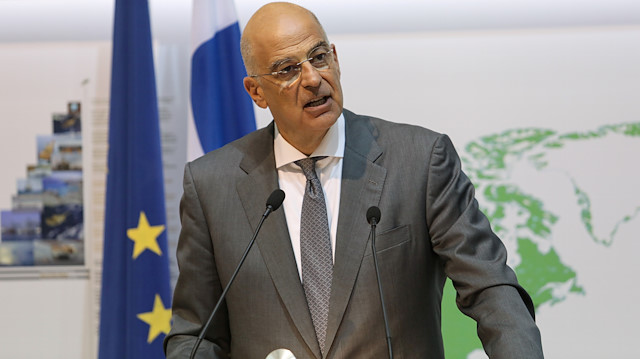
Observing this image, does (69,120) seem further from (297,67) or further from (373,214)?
(373,214)

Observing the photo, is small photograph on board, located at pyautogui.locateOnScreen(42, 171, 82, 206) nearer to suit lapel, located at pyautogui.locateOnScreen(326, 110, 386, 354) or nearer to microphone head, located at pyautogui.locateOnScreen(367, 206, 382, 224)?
suit lapel, located at pyautogui.locateOnScreen(326, 110, 386, 354)

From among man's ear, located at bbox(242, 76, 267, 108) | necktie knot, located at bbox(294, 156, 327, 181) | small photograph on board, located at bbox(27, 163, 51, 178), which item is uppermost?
man's ear, located at bbox(242, 76, 267, 108)

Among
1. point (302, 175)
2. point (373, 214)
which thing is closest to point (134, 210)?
point (302, 175)

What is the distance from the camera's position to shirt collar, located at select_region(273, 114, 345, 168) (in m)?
1.89

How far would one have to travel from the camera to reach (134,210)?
3.14m

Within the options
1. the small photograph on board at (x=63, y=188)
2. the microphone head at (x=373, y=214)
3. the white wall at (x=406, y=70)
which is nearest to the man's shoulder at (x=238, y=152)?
the microphone head at (x=373, y=214)

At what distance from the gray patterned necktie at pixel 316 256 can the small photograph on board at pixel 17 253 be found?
205 cm

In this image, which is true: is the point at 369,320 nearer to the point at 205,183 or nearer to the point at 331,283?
the point at 331,283

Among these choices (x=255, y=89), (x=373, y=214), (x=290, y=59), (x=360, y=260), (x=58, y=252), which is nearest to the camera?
(x=373, y=214)

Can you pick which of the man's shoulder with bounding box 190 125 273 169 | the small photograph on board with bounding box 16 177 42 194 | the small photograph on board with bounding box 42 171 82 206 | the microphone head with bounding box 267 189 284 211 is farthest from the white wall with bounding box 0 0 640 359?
the microphone head with bounding box 267 189 284 211

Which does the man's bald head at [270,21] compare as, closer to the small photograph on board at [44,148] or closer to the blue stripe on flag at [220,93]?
the blue stripe on flag at [220,93]

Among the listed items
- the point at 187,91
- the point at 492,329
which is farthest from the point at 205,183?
the point at 187,91

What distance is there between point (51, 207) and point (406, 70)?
5.86 feet

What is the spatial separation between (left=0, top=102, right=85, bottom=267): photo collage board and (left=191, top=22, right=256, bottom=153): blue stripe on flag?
0.65 m
